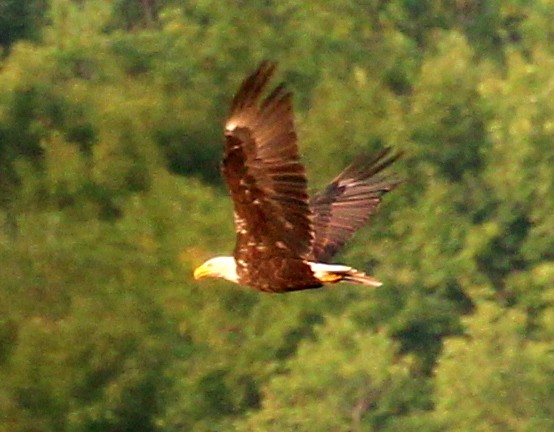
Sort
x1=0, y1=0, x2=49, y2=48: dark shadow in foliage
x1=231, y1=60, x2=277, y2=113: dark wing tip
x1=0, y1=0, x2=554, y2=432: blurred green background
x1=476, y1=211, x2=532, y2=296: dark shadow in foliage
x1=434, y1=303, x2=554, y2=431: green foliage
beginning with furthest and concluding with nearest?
x1=0, y1=0, x2=49, y2=48: dark shadow in foliage, x1=476, y1=211, x2=532, y2=296: dark shadow in foliage, x1=434, y1=303, x2=554, y2=431: green foliage, x1=0, y1=0, x2=554, y2=432: blurred green background, x1=231, y1=60, x2=277, y2=113: dark wing tip

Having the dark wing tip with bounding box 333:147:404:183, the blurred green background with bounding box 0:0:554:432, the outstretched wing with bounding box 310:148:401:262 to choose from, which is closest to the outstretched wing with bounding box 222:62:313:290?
the outstretched wing with bounding box 310:148:401:262

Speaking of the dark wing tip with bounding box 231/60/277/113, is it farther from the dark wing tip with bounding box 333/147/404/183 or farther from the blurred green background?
the blurred green background

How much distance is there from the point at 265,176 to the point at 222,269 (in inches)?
53.9

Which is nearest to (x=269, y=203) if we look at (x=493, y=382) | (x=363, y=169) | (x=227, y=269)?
(x=227, y=269)

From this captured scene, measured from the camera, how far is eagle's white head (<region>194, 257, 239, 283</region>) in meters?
10.8

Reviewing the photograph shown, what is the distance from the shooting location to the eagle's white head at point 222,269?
424 inches

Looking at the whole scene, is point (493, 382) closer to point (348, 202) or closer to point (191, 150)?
point (191, 150)

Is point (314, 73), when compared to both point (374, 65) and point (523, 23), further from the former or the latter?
point (523, 23)

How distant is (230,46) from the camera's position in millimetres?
31953

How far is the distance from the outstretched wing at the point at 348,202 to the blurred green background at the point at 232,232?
10.5 meters

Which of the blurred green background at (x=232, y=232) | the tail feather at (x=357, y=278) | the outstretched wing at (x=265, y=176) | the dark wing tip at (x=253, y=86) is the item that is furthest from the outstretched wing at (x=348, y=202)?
the blurred green background at (x=232, y=232)

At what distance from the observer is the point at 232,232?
2520 centimetres

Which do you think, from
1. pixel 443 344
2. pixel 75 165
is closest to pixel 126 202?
pixel 75 165

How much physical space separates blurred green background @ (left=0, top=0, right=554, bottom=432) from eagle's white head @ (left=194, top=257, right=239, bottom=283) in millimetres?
10647
